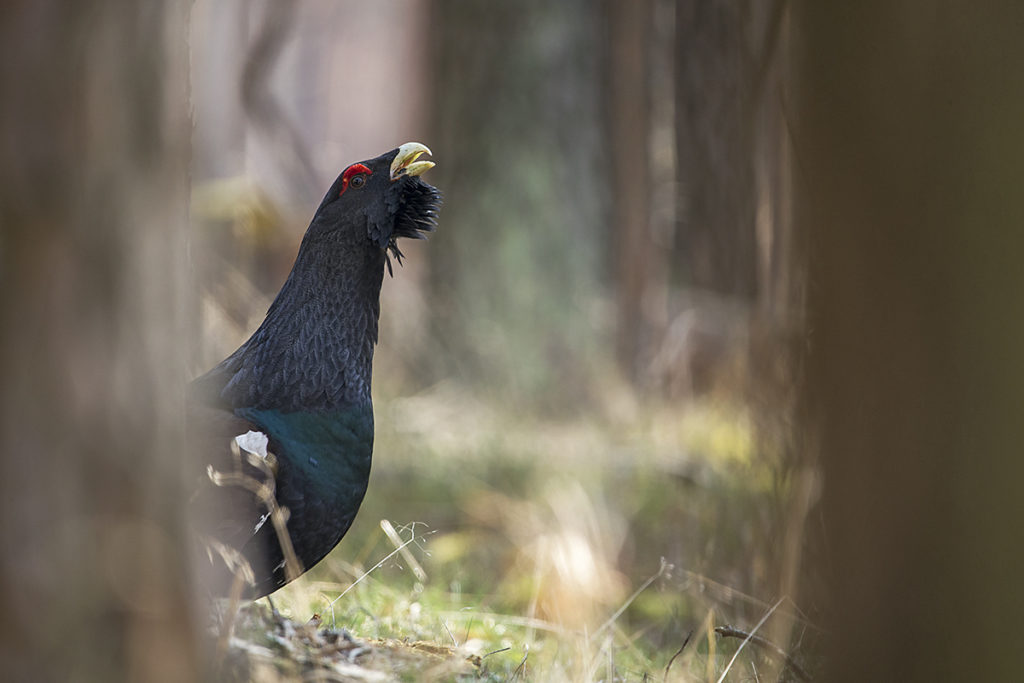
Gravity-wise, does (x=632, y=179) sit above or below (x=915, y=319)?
above

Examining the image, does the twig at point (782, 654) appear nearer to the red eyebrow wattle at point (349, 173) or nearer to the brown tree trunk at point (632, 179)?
the red eyebrow wattle at point (349, 173)

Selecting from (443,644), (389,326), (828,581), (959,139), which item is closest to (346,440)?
(443,644)

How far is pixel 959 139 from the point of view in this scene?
145 cm

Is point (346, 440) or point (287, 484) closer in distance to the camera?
point (287, 484)

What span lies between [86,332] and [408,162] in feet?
5.09

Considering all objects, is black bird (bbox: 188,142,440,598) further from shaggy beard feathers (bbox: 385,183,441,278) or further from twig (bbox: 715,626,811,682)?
twig (bbox: 715,626,811,682)

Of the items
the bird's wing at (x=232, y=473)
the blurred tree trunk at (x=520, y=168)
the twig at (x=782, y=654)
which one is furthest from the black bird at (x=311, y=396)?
the blurred tree trunk at (x=520, y=168)

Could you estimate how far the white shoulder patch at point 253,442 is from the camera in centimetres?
228

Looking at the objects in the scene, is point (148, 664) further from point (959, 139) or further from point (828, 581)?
point (959, 139)

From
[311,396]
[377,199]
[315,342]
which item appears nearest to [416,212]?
[377,199]

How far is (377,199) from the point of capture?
2703mm

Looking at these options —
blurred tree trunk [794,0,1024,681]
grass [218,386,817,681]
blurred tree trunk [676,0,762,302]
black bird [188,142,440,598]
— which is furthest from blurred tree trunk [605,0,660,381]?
blurred tree trunk [794,0,1024,681]

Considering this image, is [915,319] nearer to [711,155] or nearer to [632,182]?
[711,155]

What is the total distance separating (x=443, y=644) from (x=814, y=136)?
4.65 feet
